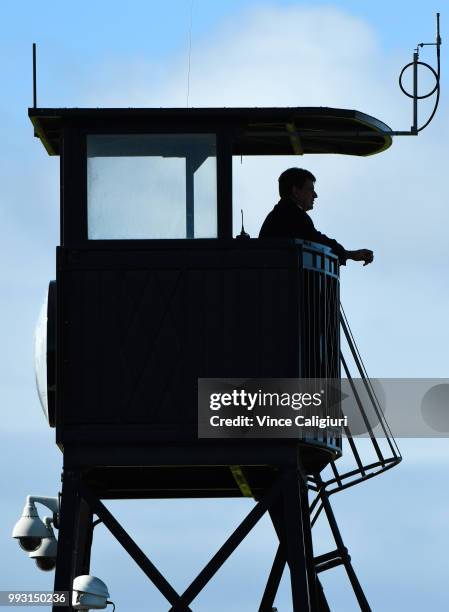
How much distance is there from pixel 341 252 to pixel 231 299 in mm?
1708

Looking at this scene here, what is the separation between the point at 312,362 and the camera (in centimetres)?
2542

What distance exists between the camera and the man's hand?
26.3m

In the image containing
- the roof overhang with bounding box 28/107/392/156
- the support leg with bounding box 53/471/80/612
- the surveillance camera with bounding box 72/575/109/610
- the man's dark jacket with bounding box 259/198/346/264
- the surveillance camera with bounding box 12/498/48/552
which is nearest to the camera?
the support leg with bounding box 53/471/80/612

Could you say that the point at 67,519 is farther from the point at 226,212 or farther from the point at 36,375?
the point at 226,212

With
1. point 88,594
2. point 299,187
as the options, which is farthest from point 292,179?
point 88,594

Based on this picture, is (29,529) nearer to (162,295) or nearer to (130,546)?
(130,546)

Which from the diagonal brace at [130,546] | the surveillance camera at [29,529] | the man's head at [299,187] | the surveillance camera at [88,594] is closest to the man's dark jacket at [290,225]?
the man's head at [299,187]

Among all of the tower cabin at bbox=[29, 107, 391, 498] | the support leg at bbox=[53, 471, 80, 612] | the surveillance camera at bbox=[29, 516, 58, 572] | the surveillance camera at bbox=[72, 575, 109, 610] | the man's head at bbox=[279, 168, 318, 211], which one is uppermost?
the man's head at bbox=[279, 168, 318, 211]

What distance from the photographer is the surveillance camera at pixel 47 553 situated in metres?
28.0

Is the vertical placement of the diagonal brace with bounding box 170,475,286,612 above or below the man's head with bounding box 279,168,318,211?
below

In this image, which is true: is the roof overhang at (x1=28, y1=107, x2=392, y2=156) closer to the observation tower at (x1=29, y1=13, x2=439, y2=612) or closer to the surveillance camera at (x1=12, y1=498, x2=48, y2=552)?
the observation tower at (x1=29, y1=13, x2=439, y2=612)

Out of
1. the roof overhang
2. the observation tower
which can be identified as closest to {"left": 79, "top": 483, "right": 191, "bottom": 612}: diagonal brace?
the observation tower

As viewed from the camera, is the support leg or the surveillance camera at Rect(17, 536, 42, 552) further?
the surveillance camera at Rect(17, 536, 42, 552)

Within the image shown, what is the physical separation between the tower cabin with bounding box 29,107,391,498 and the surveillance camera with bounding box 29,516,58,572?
108 inches
